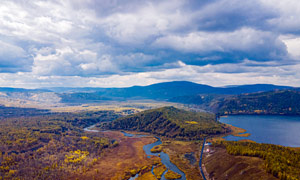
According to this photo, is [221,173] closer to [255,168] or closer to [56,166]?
[255,168]

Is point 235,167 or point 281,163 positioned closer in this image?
point 281,163

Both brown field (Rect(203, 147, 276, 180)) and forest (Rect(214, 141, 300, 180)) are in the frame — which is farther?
brown field (Rect(203, 147, 276, 180))

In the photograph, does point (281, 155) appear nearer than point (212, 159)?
Yes

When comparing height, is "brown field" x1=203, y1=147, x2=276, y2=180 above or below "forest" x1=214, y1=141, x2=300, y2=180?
below

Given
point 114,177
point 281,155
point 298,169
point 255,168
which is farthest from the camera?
point 114,177

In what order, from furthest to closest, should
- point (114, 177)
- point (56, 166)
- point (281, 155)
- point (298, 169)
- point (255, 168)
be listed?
point (56, 166) → point (114, 177) → point (281, 155) → point (255, 168) → point (298, 169)

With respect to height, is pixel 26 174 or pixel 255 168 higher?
pixel 255 168

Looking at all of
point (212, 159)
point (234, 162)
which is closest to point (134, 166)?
point (212, 159)

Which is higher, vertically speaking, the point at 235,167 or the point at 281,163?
the point at 281,163
